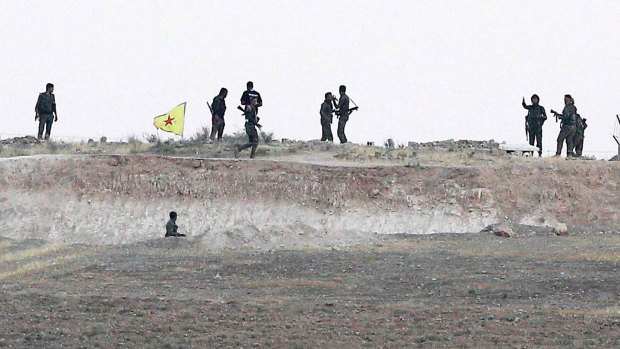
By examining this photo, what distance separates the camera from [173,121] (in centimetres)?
4275

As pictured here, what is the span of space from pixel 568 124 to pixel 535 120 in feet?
3.88

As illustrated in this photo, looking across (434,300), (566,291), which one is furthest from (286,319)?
(566,291)

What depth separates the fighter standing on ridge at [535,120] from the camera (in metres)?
40.0

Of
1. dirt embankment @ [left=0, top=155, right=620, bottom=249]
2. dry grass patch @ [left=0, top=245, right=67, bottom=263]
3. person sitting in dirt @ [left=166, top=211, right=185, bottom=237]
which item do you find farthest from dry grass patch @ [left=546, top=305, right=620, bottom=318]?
dirt embankment @ [left=0, top=155, right=620, bottom=249]

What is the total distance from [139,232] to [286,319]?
46.5 feet

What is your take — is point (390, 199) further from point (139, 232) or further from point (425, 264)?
point (425, 264)

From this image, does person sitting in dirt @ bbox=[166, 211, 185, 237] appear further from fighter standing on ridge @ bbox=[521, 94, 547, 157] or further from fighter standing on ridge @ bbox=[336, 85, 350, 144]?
fighter standing on ridge @ bbox=[521, 94, 547, 157]

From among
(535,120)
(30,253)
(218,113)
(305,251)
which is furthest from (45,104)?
(305,251)

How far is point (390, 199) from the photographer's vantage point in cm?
3572

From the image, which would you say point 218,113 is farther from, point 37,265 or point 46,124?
point 37,265

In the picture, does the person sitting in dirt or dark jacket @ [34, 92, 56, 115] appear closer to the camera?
the person sitting in dirt

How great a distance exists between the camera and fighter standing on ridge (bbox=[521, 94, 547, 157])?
40000 mm

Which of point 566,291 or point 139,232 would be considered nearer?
point 566,291

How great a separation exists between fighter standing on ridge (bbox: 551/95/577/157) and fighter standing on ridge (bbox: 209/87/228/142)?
27.8 ft
